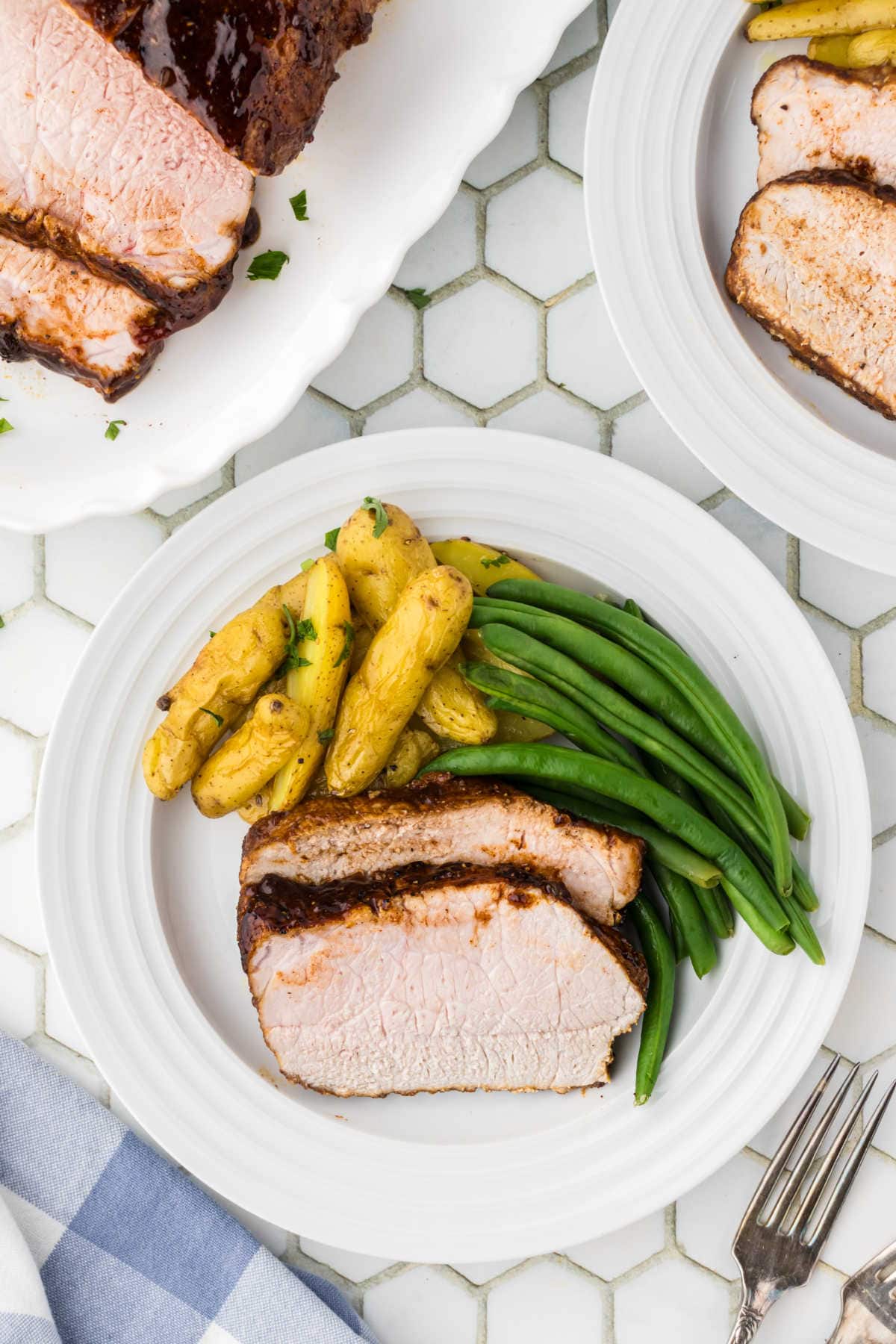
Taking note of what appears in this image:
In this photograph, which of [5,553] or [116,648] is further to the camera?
[5,553]

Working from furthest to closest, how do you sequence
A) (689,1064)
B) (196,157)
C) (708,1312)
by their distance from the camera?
1. (708,1312)
2. (689,1064)
3. (196,157)

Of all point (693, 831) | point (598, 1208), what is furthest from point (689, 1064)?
point (693, 831)

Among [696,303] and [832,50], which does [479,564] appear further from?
[832,50]

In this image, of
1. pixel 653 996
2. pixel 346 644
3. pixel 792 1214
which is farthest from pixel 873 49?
pixel 792 1214

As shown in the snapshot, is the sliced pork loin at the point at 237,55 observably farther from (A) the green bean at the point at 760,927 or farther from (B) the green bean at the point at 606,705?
(A) the green bean at the point at 760,927

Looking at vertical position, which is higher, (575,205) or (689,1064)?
(575,205)

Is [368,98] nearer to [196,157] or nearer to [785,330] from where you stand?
[196,157]

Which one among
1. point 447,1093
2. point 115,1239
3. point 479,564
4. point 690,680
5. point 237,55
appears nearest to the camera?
point 237,55
